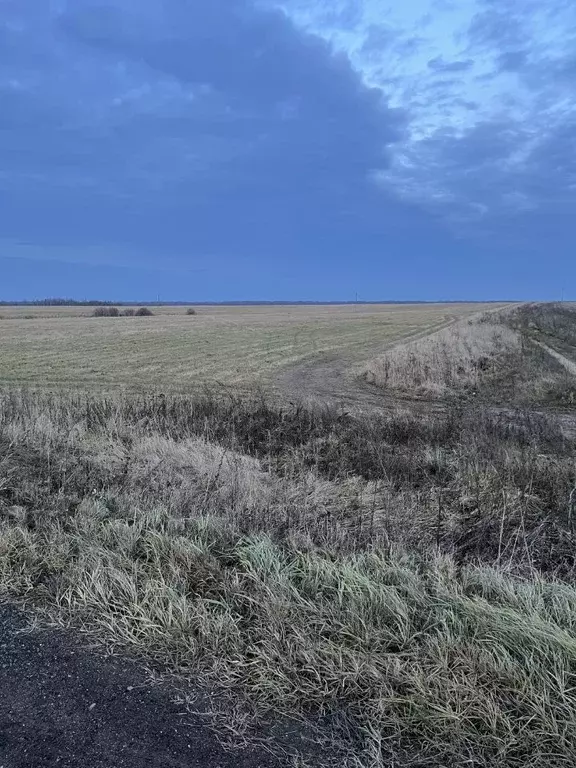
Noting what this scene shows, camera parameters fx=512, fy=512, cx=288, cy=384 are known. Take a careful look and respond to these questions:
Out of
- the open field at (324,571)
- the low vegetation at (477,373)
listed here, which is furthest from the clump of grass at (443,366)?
the open field at (324,571)

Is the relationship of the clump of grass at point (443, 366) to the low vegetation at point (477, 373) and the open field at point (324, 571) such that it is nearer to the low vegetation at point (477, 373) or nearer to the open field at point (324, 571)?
→ the low vegetation at point (477, 373)

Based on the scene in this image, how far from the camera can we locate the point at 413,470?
7.57m

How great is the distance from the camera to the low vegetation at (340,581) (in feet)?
8.30

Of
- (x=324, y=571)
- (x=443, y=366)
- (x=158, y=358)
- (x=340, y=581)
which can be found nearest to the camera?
(x=340, y=581)

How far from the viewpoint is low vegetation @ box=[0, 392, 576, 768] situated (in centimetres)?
253

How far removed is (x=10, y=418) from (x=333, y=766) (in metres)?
9.48

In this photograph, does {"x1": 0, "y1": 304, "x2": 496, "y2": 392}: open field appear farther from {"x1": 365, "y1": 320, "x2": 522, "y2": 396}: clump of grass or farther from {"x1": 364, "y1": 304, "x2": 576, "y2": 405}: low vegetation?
{"x1": 364, "y1": 304, "x2": 576, "y2": 405}: low vegetation

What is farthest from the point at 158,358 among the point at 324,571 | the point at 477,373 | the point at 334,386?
the point at 324,571

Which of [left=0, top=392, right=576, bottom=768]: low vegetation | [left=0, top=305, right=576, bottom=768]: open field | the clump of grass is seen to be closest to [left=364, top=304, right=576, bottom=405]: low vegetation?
the clump of grass

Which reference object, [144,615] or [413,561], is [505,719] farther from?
[144,615]

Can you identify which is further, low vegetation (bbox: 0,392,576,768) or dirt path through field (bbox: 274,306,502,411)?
dirt path through field (bbox: 274,306,502,411)

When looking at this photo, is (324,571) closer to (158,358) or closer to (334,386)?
(334,386)

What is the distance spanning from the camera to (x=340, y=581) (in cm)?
359

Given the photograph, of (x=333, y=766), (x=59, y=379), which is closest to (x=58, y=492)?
(x=333, y=766)
